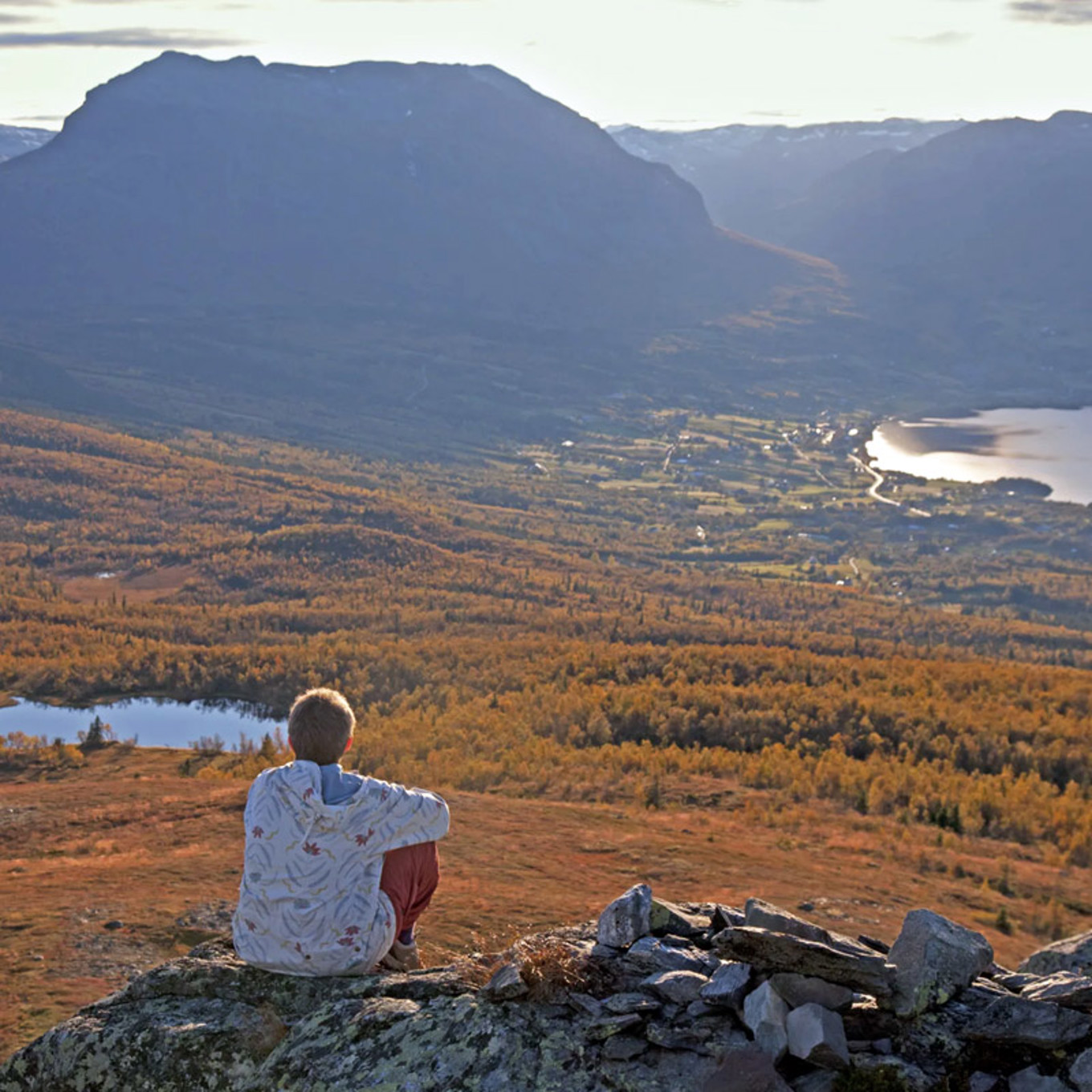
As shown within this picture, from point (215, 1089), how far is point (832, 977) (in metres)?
3.66

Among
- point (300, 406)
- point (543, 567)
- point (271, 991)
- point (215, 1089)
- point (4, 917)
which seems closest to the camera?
point (215, 1089)

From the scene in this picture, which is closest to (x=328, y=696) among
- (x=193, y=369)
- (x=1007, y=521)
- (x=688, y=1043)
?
(x=688, y=1043)

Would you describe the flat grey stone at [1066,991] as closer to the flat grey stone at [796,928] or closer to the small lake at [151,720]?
the flat grey stone at [796,928]

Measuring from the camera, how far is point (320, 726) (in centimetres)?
782

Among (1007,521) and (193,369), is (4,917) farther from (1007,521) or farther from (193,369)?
(193,369)

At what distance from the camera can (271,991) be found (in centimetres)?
819

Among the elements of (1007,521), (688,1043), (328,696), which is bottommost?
(1007,521)

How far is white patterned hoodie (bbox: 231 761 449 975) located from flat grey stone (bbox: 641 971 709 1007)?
1529 mm

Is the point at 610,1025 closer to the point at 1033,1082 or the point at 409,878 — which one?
the point at 409,878

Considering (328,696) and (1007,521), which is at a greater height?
(328,696)

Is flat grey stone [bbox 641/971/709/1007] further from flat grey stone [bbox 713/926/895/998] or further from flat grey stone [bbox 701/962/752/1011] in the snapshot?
flat grey stone [bbox 713/926/895/998]

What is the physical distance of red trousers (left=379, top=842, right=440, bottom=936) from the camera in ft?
26.7

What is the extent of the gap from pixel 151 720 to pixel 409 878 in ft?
115

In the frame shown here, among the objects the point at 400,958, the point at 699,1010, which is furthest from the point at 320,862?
the point at 699,1010
